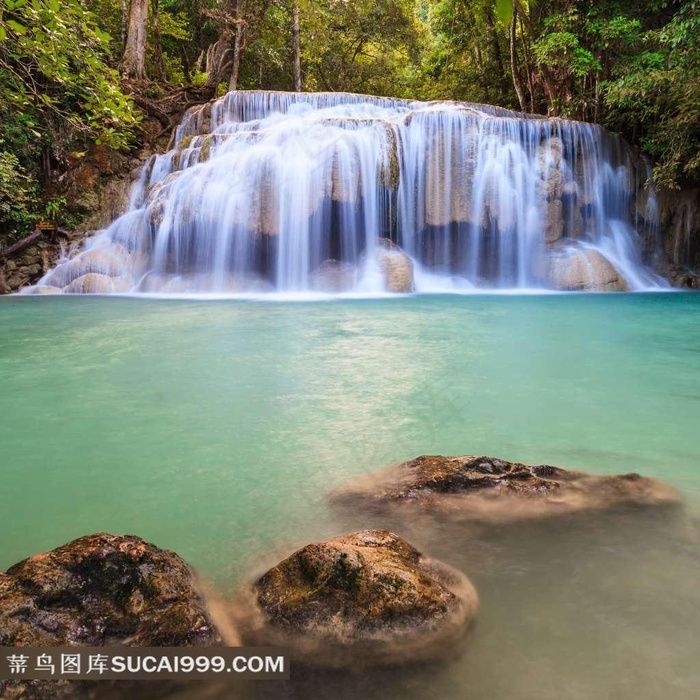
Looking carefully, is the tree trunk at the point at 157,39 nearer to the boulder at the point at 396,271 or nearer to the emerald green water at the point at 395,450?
the boulder at the point at 396,271

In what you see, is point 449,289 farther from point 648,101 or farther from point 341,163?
point 648,101

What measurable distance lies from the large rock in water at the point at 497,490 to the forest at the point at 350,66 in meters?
3.33

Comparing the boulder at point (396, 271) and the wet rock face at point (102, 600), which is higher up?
the boulder at point (396, 271)

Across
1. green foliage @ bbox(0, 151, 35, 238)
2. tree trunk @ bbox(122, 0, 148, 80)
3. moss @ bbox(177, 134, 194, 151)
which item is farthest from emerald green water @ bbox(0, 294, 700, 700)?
tree trunk @ bbox(122, 0, 148, 80)

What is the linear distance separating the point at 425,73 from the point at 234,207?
1515 centimetres

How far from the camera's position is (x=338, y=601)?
1.48m

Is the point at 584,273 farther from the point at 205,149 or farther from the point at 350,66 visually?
the point at 350,66

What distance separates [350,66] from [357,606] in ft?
86.3

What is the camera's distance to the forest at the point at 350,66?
1055cm

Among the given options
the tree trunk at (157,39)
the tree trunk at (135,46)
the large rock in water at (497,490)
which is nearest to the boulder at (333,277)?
the tree trunk at (135,46)

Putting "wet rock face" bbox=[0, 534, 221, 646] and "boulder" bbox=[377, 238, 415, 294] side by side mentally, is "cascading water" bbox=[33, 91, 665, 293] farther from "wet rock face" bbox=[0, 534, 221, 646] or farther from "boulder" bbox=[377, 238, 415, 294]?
"wet rock face" bbox=[0, 534, 221, 646]

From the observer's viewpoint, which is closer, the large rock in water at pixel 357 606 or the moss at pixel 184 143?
the large rock in water at pixel 357 606

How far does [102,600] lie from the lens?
55.7 inches

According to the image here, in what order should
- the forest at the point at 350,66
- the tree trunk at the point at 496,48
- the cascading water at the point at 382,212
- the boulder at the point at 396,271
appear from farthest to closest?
the tree trunk at the point at 496,48 → the cascading water at the point at 382,212 → the boulder at the point at 396,271 → the forest at the point at 350,66
